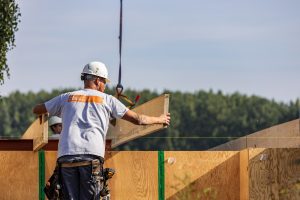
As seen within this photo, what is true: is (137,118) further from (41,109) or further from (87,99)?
(41,109)

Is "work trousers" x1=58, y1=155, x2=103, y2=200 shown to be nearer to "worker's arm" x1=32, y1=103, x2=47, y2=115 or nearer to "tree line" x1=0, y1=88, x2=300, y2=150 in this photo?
"worker's arm" x1=32, y1=103, x2=47, y2=115

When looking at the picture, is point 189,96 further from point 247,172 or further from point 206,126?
point 247,172

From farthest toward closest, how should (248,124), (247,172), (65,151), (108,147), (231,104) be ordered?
1. (231,104)
2. (248,124)
3. (108,147)
4. (247,172)
5. (65,151)

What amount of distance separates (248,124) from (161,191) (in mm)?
107415

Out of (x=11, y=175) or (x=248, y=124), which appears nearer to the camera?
(x=11, y=175)

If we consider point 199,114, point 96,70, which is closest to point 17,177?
point 96,70

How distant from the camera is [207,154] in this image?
1452cm

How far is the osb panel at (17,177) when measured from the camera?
14.4 meters

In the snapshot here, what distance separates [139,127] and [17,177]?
5.69 ft

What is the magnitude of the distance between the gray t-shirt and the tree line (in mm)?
101426

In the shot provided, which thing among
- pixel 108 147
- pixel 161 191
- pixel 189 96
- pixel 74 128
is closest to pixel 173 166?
pixel 161 191

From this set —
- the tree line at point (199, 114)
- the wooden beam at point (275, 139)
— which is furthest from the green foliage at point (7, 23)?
the tree line at point (199, 114)

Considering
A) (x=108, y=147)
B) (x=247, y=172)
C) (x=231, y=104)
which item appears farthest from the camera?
(x=231, y=104)

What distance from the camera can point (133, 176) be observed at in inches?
568
